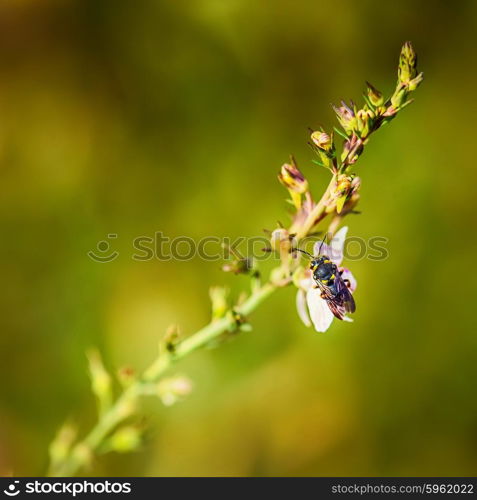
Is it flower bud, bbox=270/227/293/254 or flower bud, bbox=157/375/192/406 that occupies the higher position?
flower bud, bbox=270/227/293/254

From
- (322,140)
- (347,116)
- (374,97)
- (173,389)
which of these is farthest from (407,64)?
(173,389)

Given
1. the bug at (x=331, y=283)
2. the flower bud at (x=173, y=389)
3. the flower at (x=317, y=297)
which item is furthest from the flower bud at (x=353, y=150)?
the flower bud at (x=173, y=389)

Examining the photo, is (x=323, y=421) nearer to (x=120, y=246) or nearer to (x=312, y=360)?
(x=312, y=360)

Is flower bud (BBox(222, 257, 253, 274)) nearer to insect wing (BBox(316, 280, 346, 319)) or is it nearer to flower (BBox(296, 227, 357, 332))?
flower (BBox(296, 227, 357, 332))

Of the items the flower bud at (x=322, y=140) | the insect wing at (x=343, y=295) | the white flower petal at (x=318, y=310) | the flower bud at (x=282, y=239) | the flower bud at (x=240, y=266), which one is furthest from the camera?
the insect wing at (x=343, y=295)

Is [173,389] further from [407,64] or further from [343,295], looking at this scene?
[407,64]

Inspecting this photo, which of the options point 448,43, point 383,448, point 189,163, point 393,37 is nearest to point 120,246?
point 189,163

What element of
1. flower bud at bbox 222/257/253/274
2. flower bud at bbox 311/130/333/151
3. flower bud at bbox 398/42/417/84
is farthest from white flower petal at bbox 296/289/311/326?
flower bud at bbox 398/42/417/84

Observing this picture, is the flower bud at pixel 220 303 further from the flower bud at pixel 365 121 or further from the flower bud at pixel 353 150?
the flower bud at pixel 365 121
